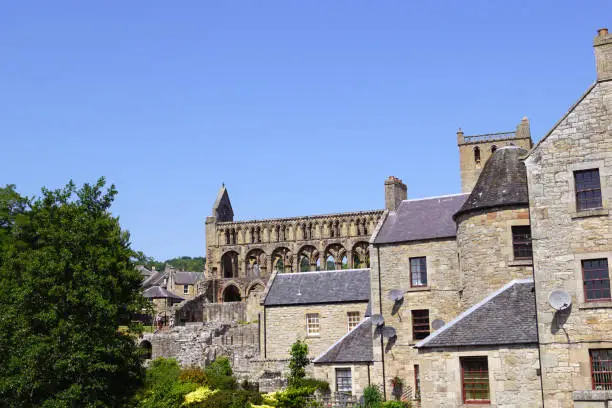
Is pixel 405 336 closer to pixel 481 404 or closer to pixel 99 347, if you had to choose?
pixel 481 404

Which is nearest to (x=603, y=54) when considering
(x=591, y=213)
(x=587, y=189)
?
(x=587, y=189)

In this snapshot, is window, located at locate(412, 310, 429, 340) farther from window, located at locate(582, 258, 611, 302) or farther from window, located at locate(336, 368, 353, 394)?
window, located at locate(582, 258, 611, 302)

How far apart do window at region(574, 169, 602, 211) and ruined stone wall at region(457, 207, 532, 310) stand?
4.73 meters

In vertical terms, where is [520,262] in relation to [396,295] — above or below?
above

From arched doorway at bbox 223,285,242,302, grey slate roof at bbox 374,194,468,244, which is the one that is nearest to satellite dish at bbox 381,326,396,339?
grey slate roof at bbox 374,194,468,244

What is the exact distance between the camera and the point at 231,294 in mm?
73000

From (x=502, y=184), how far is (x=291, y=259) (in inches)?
1852

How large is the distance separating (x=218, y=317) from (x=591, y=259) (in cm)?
4482

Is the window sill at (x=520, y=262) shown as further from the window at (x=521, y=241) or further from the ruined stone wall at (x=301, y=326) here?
the ruined stone wall at (x=301, y=326)

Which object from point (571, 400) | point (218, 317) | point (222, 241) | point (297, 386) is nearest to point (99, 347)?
point (297, 386)

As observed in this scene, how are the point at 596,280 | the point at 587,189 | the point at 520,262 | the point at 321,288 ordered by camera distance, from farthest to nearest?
the point at 321,288
the point at 520,262
the point at 587,189
the point at 596,280

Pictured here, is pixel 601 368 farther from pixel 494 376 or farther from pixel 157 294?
pixel 157 294

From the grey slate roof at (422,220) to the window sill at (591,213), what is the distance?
9.74 metres

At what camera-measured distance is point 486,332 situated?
2094 centimetres
